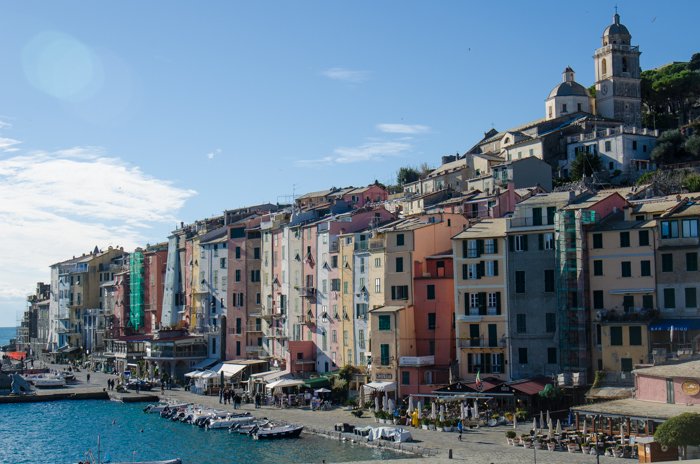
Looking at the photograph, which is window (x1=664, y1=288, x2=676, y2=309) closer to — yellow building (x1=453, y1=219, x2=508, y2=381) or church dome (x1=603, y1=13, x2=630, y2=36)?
yellow building (x1=453, y1=219, x2=508, y2=381)

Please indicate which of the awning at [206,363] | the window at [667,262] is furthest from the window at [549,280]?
the awning at [206,363]

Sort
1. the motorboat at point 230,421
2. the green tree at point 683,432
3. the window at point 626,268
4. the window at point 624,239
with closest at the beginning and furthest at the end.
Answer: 1. the green tree at point 683,432
2. the window at point 626,268
3. the window at point 624,239
4. the motorboat at point 230,421

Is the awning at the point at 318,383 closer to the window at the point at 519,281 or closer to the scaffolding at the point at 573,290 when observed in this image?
the window at the point at 519,281

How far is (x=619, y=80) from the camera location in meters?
113

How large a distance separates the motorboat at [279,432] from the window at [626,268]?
80.5 feet

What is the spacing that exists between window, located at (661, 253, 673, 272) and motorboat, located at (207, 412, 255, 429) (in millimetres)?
31638

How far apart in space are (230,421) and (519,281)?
24.2 metres

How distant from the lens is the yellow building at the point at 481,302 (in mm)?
56250

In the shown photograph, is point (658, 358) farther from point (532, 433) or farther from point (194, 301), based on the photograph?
point (194, 301)

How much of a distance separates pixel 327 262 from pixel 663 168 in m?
42.6

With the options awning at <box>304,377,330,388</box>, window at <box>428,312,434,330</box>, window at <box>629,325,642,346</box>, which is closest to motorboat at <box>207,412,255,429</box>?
awning at <box>304,377,330,388</box>

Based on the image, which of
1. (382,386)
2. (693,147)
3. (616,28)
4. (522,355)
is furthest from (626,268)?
(616,28)

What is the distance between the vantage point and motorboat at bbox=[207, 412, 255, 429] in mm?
59250

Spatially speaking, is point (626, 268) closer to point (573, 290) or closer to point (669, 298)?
point (669, 298)
